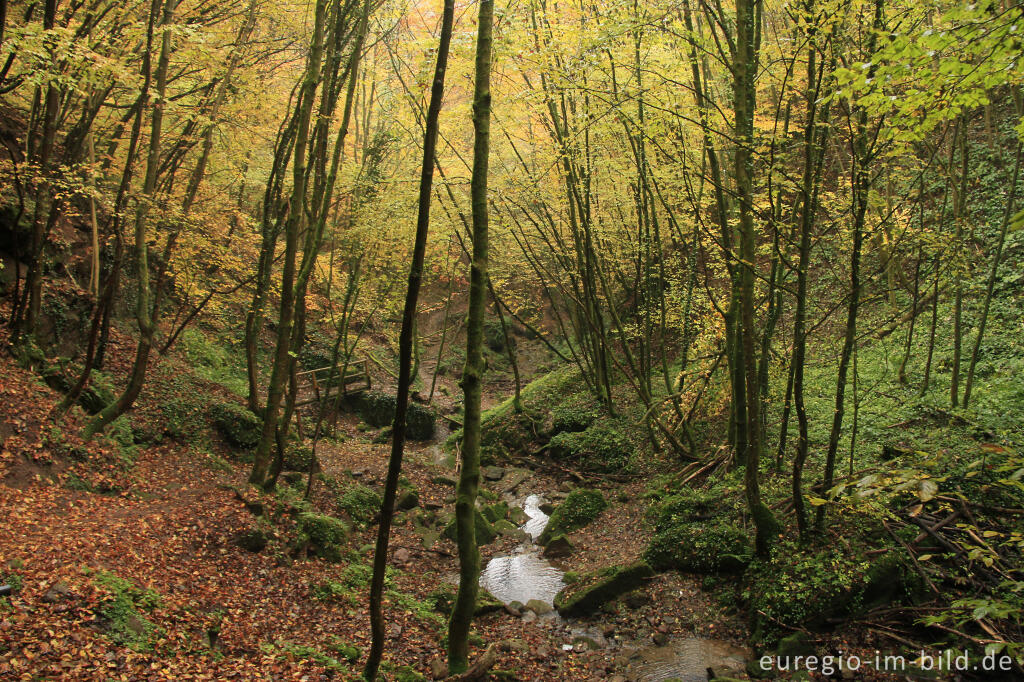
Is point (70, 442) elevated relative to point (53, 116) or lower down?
lower down

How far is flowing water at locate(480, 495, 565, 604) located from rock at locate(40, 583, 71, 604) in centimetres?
539

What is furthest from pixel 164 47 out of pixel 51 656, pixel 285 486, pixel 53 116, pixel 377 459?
pixel 377 459

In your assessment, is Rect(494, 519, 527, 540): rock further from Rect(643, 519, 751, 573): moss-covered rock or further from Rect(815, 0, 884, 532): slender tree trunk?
Rect(815, 0, 884, 532): slender tree trunk

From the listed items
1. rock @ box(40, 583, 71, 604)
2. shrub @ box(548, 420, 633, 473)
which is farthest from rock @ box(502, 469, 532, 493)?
rock @ box(40, 583, 71, 604)

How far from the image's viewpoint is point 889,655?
503 centimetres

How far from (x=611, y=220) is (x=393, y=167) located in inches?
267

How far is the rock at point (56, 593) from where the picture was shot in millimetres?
4527

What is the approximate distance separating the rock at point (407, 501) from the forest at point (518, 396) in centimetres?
12

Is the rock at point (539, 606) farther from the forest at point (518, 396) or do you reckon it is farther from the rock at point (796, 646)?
the rock at point (796, 646)

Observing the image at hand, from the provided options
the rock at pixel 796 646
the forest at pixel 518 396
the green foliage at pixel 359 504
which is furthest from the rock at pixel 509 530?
the rock at pixel 796 646

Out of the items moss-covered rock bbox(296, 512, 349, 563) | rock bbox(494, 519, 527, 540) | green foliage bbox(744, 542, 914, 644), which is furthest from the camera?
rock bbox(494, 519, 527, 540)

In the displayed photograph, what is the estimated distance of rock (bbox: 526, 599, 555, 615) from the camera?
7637mm

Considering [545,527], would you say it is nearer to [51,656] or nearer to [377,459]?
[377,459]

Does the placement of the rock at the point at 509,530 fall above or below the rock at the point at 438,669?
below
